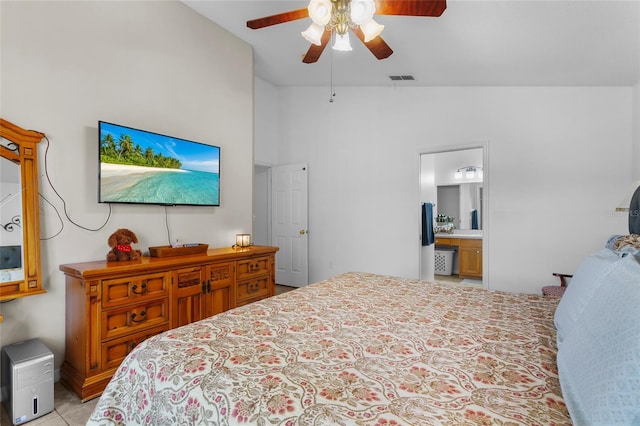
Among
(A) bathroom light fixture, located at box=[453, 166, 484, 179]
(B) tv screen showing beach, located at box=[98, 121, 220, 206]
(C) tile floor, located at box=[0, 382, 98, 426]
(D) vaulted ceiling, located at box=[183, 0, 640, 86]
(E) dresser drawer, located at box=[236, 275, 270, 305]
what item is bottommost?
(C) tile floor, located at box=[0, 382, 98, 426]

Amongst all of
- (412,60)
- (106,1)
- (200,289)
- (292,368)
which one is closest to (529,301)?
(292,368)

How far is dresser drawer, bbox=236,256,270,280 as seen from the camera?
119 inches

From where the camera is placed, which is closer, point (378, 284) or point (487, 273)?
point (378, 284)

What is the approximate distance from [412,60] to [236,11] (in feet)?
6.21

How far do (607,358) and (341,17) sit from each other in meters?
2.01

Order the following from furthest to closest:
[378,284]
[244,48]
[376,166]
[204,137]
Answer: [376,166], [244,48], [204,137], [378,284]

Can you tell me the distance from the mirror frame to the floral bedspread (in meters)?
1.36

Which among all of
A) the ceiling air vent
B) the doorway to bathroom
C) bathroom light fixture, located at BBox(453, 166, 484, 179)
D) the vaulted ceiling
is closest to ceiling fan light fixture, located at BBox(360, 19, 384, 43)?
the vaulted ceiling

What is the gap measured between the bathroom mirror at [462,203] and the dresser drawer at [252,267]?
4.43 m

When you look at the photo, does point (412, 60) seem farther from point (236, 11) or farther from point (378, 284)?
point (378, 284)

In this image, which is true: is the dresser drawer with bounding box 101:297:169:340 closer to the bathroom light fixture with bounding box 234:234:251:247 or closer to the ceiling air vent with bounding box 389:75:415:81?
the bathroom light fixture with bounding box 234:234:251:247

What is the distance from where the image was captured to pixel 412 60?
3.41 m

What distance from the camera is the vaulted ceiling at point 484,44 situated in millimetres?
2240

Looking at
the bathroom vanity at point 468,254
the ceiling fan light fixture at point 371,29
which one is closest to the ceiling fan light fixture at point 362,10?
the ceiling fan light fixture at point 371,29
